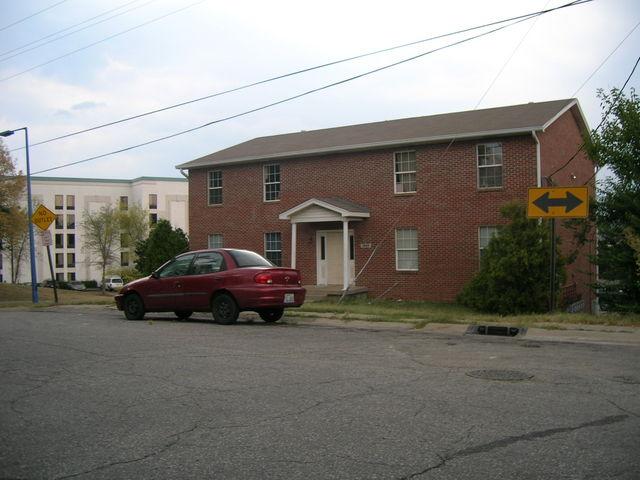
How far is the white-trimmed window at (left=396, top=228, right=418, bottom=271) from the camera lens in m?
23.5

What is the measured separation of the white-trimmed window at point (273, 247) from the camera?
26.6m

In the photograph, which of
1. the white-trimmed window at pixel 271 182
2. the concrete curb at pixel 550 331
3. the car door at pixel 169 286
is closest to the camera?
the concrete curb at pixel 550 331

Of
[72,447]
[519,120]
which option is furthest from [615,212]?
[72,447]

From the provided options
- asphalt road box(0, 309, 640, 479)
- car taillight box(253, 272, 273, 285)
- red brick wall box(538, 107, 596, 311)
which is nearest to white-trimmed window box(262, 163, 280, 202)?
red brick wall box(538, 107, 596, 311)

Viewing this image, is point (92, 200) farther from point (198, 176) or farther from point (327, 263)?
point (327, 263)

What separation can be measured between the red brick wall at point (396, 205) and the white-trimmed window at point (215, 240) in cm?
61

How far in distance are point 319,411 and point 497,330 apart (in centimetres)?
726

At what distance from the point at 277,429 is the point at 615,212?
47.6 feet

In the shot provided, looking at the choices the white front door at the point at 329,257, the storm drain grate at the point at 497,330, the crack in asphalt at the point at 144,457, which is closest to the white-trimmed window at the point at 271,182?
the white front door at the point at 329,257

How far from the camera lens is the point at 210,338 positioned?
1126 cm

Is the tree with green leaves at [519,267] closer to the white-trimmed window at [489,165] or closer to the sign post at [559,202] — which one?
the white-trimmed window at [489,165]

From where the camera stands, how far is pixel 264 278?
1341 cm

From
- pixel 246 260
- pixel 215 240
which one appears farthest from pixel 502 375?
pixel 215 240

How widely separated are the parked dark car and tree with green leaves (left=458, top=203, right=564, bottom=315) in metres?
7.54
